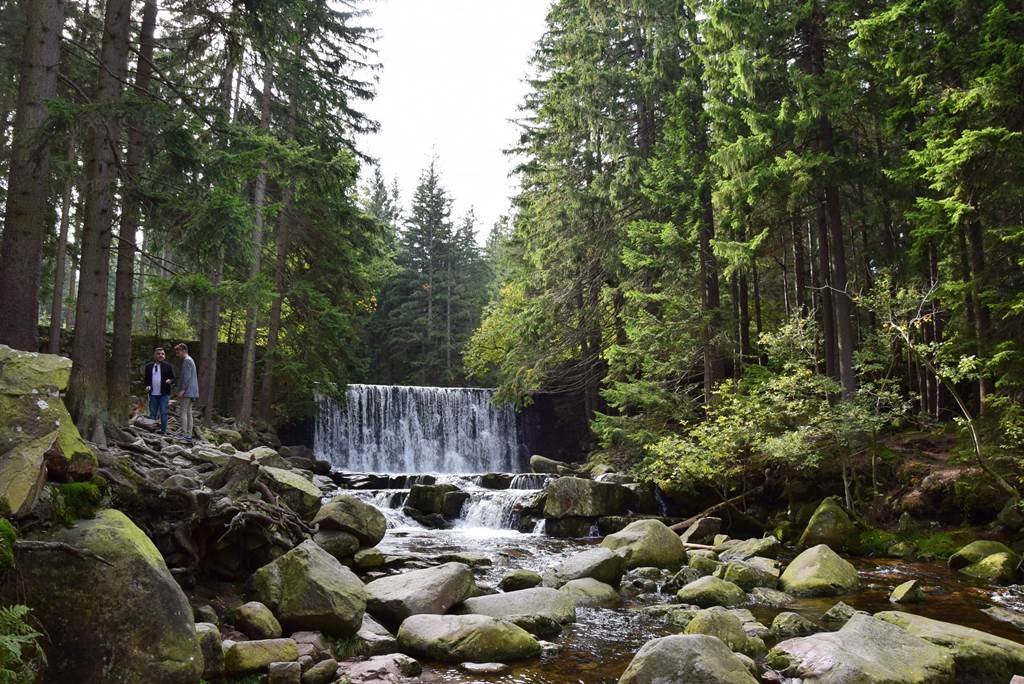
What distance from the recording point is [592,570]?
32.9 ft

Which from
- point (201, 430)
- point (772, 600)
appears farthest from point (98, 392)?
point (772, 600)

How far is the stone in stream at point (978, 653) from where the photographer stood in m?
6.04

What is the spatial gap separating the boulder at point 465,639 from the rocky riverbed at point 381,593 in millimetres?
19

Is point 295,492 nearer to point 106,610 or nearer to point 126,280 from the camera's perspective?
point 126,280

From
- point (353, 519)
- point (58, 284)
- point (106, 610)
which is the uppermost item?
point (58, 284)

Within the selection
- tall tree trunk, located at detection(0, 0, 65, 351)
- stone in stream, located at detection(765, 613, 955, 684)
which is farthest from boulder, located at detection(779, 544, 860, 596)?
tall tree trunk, located at detection(0, 0, 65, 351)

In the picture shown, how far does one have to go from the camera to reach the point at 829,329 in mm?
16188

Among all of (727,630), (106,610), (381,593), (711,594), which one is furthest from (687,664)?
(106,610)

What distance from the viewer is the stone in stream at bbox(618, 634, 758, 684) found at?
5.30 metres

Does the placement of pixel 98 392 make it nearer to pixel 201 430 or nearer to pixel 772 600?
pixel 201 430

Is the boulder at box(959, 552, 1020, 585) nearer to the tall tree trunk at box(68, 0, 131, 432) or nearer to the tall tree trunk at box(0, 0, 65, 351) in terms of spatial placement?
the tall tree trunk at box(68, 0, 131, 432)

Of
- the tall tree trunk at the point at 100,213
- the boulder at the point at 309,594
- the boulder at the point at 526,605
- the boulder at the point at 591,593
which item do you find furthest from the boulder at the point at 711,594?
the tall tree trunk at the point at 100,213

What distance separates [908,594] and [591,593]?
A: 13.4 feet

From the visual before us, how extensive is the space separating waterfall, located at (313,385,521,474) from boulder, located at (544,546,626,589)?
49.3 ft
